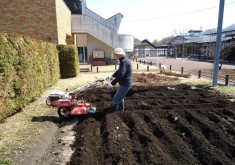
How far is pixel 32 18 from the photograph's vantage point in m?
16.4

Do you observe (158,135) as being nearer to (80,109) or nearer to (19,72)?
(80,109)

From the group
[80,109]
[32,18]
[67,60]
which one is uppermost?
[32,18]

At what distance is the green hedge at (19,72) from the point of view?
570cm

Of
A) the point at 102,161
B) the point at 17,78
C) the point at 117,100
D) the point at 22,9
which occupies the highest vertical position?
the point at 22,9

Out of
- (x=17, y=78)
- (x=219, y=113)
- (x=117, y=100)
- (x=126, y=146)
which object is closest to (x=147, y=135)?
(x=126, y=146)

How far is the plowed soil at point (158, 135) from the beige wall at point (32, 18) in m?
11.2

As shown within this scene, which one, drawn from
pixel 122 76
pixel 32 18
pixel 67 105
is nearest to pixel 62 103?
pixel 67 105

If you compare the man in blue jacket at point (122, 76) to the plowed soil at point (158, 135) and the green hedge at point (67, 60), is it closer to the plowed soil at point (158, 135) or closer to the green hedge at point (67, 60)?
the plowed soil at point (158, 135)

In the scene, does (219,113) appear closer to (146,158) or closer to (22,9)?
(146,158)

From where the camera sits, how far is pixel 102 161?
12.5 ft

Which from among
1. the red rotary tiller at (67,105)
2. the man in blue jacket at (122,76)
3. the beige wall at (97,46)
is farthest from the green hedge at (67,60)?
the beige wall at (97,46)

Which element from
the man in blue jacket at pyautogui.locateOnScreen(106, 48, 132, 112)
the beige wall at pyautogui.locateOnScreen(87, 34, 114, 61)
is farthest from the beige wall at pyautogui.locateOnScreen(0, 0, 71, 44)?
the man in blue jacket at pyautogui.locateOnScreen(106, 48, 132, 112)

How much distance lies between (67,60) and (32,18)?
17.3ft

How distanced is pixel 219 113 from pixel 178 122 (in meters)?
1.66
